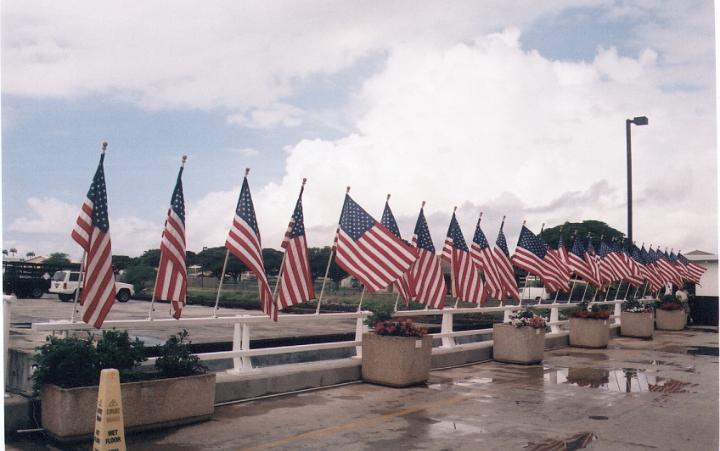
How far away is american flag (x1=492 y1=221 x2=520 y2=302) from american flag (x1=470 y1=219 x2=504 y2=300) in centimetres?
26

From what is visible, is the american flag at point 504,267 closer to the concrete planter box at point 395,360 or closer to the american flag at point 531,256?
the american flag at point 531,256

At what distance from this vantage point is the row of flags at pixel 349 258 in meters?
8.62

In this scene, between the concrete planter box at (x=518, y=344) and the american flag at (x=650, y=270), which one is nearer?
the concrete planter box at (x=518, y=344)

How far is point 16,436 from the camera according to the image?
771 centimetres

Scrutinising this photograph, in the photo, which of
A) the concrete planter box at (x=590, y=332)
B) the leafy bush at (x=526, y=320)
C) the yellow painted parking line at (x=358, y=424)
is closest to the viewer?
the yellow painted parking line at (x=358, y=424)

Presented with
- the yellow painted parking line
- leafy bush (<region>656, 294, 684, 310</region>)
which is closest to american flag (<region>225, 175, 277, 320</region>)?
the yellow painted parking line

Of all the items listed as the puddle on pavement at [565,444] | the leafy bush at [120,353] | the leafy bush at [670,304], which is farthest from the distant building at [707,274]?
the leafy bush at [120,353]

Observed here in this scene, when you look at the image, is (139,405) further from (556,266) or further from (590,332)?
(556,266)

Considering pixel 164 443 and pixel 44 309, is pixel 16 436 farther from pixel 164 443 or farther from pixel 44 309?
pixel 44 309

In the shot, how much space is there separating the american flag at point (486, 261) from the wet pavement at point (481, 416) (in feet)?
10.8

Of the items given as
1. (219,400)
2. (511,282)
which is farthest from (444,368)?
(219,400)

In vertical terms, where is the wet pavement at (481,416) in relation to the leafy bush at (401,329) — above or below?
below

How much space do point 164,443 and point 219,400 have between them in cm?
214

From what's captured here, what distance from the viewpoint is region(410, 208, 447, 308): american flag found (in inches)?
564
